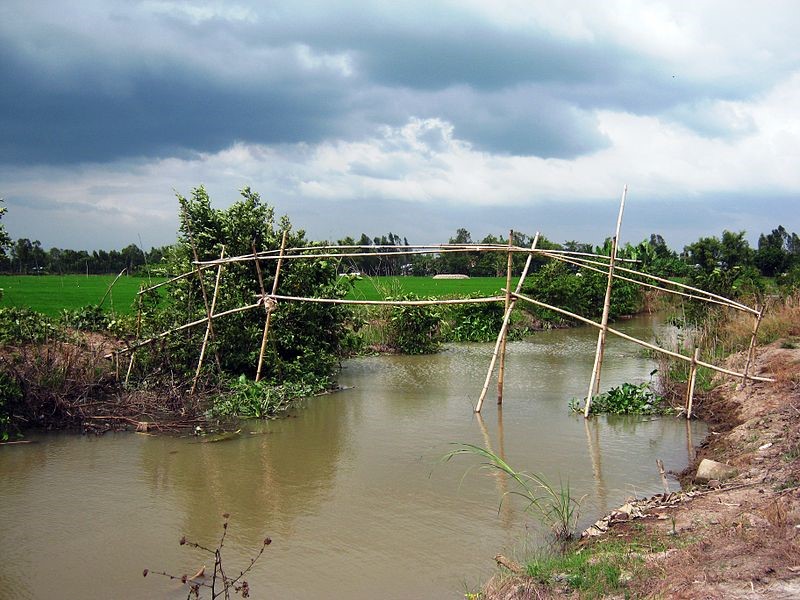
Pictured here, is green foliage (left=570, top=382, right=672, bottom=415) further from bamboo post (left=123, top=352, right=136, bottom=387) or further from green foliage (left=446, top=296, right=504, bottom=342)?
green foliage (left=446, top=296, right=504, bottom=342)

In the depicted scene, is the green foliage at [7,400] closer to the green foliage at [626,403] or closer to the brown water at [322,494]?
the brown water at [322,494]

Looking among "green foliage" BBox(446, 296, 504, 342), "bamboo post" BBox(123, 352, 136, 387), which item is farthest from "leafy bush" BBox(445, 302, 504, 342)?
"bamboo post" BBox(123, 352, 136, 387)

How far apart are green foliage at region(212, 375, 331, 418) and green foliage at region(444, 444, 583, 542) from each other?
309 cm

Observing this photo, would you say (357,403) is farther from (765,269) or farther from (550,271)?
(765,269)

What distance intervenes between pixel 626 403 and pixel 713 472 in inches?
111

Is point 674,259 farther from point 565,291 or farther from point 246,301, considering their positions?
point 246,301

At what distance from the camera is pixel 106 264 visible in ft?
167

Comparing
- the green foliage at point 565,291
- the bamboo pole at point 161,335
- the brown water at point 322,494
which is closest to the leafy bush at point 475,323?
the green foliage at point 565,291

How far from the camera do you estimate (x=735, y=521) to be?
3879 mm

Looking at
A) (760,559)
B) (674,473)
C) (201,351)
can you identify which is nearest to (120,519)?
(201,351)

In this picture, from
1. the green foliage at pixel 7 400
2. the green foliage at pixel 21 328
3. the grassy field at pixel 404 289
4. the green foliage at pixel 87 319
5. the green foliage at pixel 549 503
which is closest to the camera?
the green foliage at pixel 549 503

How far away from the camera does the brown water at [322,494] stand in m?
4.00

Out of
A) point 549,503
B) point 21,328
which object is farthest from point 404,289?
point 549,503

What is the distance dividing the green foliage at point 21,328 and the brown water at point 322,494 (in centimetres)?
159
